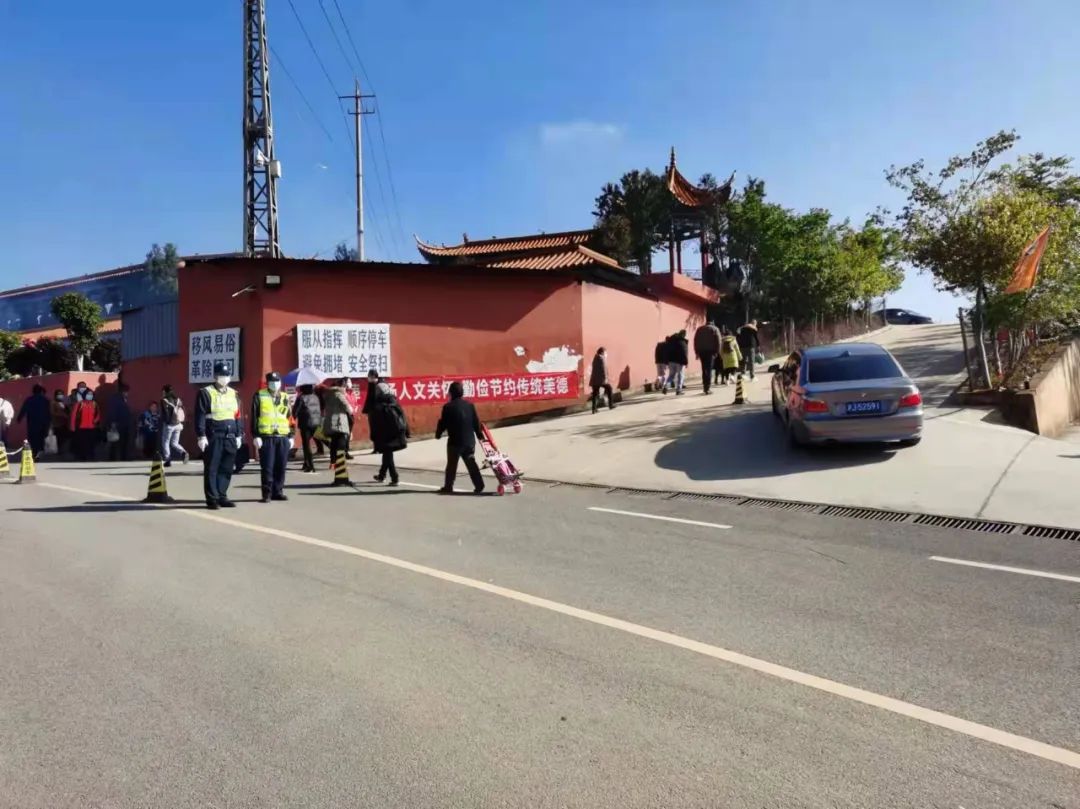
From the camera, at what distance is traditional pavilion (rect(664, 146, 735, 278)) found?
33969 millimetres

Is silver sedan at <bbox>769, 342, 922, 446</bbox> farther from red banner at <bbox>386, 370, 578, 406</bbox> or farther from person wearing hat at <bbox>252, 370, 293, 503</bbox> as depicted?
red banner at <bbox>386, 370, 578, 406</bbox>

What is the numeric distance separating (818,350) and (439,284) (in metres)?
9.51

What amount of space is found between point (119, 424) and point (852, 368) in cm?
1655

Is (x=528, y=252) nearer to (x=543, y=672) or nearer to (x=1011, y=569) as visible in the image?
(x=1011, y=569)

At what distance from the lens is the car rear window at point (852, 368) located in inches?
453

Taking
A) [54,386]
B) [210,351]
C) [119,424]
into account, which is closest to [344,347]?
[210,351]

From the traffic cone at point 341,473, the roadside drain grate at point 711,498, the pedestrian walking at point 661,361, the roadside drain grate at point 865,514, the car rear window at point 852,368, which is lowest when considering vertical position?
the roadside drain grate at point 865,514

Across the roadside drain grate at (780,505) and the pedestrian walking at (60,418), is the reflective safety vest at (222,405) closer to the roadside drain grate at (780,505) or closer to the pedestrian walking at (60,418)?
the roadside drain grate at (780,505)

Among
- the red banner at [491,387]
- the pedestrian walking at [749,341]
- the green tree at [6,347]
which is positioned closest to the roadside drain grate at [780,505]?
the red banner at [491,387]

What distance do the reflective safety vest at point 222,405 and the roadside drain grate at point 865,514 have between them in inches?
282

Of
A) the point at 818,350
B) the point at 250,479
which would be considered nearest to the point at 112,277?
the point at 250,479

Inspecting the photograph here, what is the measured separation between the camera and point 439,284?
18.8m

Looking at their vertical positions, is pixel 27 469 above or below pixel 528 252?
below

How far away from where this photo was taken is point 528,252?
83.6ft
